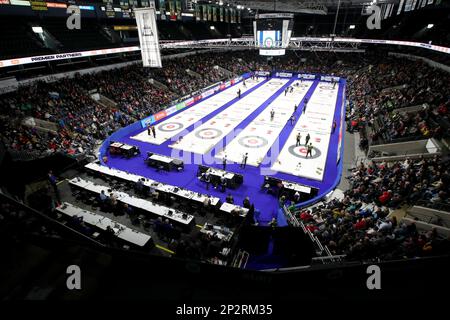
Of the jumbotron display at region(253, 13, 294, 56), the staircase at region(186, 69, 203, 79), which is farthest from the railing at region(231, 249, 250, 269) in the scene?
the staircase at region(186, 69, 203, 79)

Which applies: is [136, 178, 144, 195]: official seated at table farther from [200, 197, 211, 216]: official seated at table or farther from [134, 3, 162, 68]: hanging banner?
[134, 3, 162, 68]: hanging banner

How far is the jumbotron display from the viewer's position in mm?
20112

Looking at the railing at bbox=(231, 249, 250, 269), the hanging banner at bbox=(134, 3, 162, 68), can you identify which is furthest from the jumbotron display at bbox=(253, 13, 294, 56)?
the railing at bbox=(231, 249, 250, 269)

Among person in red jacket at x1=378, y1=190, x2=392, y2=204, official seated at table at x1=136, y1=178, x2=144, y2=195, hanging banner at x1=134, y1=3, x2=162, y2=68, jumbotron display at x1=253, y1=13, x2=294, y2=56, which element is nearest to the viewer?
person in red jacket at x1=378, y1=190, x2=392, y2=204

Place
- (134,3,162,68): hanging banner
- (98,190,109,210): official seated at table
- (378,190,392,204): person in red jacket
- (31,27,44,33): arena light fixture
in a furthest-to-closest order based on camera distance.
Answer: (31,27,44,33): arena light fixture
(134,3,162,68): hanging banner
(98,190,109,210): official seated at table
(378,190,392,204): person in red jacket

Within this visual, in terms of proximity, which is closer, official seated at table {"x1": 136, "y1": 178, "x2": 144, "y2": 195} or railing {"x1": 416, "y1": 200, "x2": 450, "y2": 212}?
railing {"x1": 416, "y1": 200, "x2": 450, "y2": 212}

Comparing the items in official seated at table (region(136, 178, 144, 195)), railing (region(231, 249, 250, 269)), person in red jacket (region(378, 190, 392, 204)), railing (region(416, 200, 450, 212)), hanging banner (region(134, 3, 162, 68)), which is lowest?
railing (region(231, 249, 250, 269))

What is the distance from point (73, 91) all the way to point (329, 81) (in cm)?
3713

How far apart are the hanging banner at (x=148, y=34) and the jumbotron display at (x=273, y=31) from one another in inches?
364

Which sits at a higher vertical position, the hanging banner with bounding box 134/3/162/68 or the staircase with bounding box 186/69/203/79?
the hanging banner with bounding box 134/3/162/68

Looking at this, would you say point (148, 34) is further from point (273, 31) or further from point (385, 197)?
point (385, 197)

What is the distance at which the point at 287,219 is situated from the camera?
35.4 feet

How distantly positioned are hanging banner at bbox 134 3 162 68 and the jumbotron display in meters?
9.24
